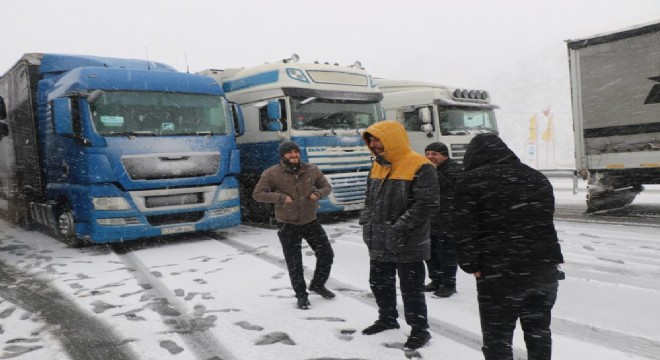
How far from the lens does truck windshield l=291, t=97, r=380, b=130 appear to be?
9320 millimetres

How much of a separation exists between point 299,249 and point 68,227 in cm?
492

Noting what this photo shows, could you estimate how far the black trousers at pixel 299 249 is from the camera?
4.57 m

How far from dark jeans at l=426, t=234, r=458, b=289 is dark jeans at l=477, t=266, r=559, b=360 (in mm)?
2104

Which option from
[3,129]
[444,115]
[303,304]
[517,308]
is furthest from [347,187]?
[517,308]

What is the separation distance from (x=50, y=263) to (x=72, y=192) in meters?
1.18

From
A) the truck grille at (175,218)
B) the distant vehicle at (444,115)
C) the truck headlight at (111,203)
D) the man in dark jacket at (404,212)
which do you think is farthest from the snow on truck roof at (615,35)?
the truck headlight at (111,203)

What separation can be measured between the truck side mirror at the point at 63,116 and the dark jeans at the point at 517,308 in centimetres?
652

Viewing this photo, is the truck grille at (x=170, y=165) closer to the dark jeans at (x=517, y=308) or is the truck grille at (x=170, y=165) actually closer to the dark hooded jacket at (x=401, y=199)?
→ the dark hooded jacket at (x=401, y=199)

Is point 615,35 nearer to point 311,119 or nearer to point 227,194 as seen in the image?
point 311,119

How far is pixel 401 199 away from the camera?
3.46 meters

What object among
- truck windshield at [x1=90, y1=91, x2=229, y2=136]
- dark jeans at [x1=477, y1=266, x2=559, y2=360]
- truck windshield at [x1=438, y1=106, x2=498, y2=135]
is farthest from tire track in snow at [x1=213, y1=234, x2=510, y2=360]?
truck windshield at [x1=438, y1=106, x2=498, y2=135]

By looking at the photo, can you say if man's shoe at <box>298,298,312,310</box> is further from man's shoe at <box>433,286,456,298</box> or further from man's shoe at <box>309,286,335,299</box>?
man's shoe at <box>433,286,456,298</box>

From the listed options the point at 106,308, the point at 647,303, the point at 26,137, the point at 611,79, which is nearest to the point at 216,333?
the point at 106,308

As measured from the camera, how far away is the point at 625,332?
149 inches
